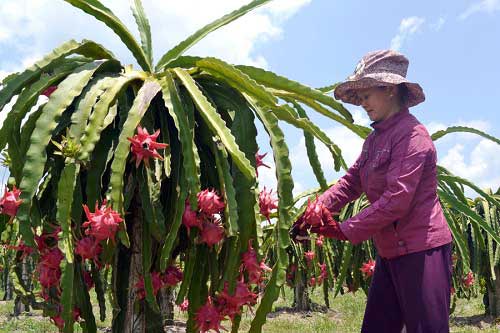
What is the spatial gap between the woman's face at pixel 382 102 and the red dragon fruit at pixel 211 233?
2.96 feet

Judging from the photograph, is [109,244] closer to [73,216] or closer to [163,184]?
[73,216]

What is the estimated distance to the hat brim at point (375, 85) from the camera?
230cm

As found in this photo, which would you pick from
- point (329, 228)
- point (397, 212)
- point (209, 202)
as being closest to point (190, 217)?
point (209, 202)

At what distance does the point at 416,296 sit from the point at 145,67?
1.44m

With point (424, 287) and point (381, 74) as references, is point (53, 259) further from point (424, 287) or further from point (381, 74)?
point (381, 74)

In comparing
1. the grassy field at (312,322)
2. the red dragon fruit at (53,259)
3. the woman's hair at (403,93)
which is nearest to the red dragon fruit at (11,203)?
the red dragon fruit at (53,259)

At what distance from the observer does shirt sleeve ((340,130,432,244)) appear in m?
2.10

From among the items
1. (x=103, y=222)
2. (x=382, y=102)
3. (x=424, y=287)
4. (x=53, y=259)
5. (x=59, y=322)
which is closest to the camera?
(x=103, y=222)

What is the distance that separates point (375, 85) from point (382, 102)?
0.29 ft

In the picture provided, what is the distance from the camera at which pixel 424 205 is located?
2.20 metres

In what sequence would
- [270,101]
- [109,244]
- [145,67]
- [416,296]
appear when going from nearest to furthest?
[109,244]
[270,101]
[416,296]
[145,67]

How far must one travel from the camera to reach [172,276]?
2.08 metres

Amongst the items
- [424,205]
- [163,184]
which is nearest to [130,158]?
[163,184]

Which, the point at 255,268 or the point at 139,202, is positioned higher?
the point at 139,202
